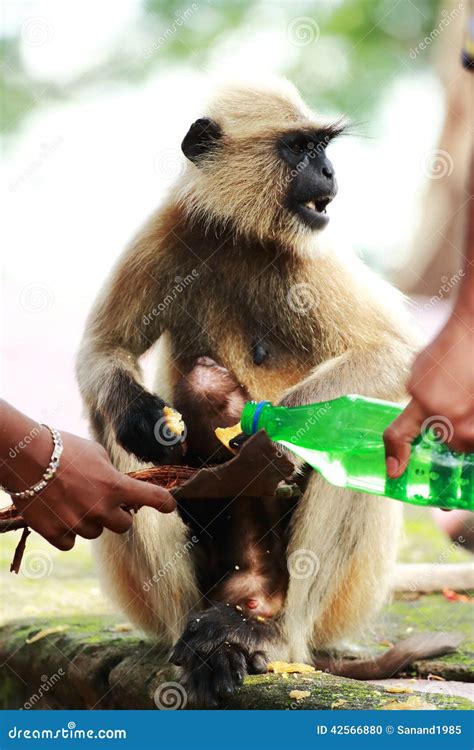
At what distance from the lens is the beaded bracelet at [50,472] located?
117 inches

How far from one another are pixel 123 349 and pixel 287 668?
1554mm

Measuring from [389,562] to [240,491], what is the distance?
111cm

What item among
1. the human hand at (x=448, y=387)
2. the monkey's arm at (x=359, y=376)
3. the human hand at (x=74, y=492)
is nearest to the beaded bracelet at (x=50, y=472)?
the human hand at (x=74, y=492)

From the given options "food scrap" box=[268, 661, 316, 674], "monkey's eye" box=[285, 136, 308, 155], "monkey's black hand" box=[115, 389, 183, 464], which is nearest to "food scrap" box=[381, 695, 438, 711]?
"food scrap" box=[268, 661, 316, 674]

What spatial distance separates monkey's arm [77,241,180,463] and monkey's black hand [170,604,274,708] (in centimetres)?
70

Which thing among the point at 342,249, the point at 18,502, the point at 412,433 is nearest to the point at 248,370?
the point at 342,249

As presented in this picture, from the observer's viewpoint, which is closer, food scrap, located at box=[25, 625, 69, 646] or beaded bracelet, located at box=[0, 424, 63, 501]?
beaded bracelet, located at box=[0, 424, 63, 501]

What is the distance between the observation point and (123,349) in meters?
4.40

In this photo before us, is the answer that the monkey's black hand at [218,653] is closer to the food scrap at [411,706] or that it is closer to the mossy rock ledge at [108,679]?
the mossy rock ledge at [108,679]

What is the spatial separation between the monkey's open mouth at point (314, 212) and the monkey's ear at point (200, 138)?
644 millimetres

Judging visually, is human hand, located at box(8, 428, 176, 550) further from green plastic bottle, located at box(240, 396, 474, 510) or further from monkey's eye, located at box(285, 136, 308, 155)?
monkey's eye, located at box(285, 136, 308, 155)

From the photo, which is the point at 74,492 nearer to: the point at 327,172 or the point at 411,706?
the point at 411,706

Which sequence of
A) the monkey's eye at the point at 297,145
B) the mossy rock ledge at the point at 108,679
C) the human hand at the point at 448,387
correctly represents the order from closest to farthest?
the human hand at the point at 448,387 < the mossy rock ledge at the point at 108,679 < the monkey's eye at the point at 297,145

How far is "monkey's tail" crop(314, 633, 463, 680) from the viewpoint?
13.6 ft
